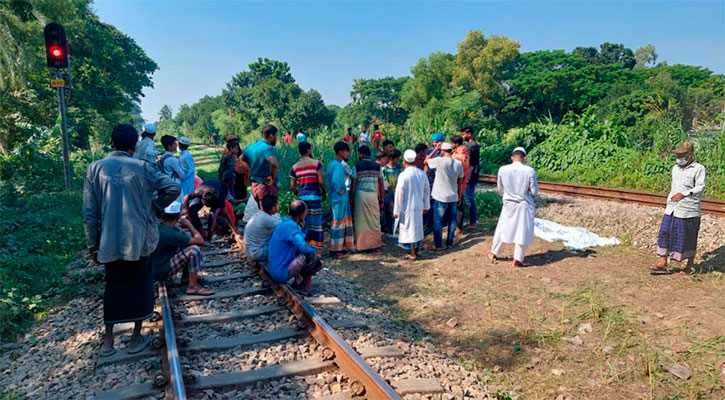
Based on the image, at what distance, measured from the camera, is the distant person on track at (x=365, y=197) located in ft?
24.9

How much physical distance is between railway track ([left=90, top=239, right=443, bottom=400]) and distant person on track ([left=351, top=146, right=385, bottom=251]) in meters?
2.56

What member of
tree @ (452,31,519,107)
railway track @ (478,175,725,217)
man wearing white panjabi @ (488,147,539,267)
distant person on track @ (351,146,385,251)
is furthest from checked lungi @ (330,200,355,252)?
tree @ (452,31,519,107)

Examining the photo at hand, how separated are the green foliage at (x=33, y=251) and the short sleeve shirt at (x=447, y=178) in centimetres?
563

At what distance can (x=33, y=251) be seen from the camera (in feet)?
24.3

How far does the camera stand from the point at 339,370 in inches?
145

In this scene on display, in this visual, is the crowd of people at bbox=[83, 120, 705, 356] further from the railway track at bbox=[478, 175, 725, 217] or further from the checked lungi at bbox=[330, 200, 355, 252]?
the railway track at bbox=[478, 175, 725, 217]

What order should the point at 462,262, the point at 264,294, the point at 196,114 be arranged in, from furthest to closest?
the point at 196,114
the point at 462,262
the point at 264,294

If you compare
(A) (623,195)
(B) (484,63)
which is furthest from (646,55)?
(A) (623,195)

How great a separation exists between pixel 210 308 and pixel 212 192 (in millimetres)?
2867

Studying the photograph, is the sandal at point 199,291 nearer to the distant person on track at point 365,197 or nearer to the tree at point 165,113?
the distant person on track at point 365,197

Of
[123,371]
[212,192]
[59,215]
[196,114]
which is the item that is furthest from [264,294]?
[196,114]

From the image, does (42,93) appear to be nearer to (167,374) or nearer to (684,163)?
(167,374)

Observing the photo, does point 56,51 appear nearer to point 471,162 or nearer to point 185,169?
point 185,169

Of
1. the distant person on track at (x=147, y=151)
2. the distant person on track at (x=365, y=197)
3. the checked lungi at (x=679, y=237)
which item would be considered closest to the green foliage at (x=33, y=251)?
the distant person on track at (x=147, y=151)
